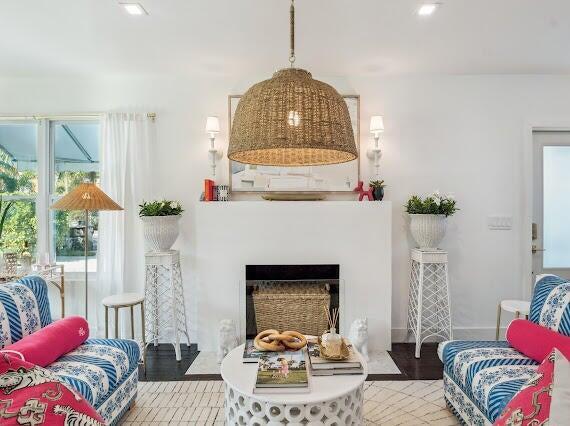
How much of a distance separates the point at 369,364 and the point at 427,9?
8.83ft

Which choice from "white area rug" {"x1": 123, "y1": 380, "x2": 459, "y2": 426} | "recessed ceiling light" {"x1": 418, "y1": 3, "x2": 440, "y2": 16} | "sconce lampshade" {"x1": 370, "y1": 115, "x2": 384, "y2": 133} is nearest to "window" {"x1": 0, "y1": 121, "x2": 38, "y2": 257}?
"white area rug" {"x1": 123, "y1": 380, "x2": 459, "y2": 426}

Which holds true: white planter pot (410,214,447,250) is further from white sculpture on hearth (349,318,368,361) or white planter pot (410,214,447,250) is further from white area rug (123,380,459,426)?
white area rug (123,380,459,426)

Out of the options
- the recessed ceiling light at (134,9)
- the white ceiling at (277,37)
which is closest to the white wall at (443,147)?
the white ceiling at (277,37)

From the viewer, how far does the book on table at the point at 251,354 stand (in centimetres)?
201

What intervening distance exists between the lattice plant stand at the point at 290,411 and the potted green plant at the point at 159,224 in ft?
5.76

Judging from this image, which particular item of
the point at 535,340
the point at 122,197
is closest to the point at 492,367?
the point at 535,340

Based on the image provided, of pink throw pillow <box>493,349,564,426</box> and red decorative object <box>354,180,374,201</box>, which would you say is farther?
red decorative object <box>354,180,374,201</box>

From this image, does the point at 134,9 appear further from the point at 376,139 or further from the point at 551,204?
the point at 551,204

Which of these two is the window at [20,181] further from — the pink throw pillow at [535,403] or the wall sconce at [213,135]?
the pink throw pillow at [535,403]

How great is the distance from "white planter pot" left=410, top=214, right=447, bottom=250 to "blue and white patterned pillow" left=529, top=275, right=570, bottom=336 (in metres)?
1.07

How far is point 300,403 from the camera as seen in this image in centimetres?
161

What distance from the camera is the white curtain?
11.5ft

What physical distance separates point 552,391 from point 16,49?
4068mm

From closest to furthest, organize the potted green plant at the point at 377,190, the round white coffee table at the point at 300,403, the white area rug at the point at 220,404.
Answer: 1. the round white coffee table at the point at 300,403
2. the white area rug at the point at 220,404
3. the potted green plant at the point at 377,190
